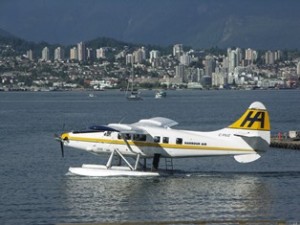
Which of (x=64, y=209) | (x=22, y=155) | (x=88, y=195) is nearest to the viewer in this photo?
(x=64, y=209)

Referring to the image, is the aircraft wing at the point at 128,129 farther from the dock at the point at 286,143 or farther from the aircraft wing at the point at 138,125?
the dock at the point at 286,143

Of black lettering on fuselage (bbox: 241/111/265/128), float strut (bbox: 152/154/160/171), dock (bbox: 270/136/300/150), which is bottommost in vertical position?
dock (bbox: 270/136/300/150)

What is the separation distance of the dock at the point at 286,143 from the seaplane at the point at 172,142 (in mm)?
14057

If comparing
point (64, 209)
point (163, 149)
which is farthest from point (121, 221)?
point (163, 149)

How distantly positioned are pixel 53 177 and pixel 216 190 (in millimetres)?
6971

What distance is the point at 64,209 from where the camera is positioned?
29.5m

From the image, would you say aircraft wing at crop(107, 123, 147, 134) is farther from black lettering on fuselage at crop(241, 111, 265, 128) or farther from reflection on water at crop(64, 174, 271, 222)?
black lettering on fuselage at crop(241, 111, 265, 128)

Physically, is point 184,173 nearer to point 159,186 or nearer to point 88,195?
point 159,186

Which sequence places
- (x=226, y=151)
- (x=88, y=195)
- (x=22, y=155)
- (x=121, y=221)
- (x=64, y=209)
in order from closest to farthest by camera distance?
(x=121, y=221) < (x=64, y=209) < (x=88, y=195) < (x=226, y=151) < (x=22, y=155)

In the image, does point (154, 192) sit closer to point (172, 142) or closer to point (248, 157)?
point (172, 142)

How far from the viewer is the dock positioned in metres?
48.9

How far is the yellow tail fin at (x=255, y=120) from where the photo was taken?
34875mm

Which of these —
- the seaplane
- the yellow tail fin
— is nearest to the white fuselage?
the seaplane

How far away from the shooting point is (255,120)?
34.9 metres
